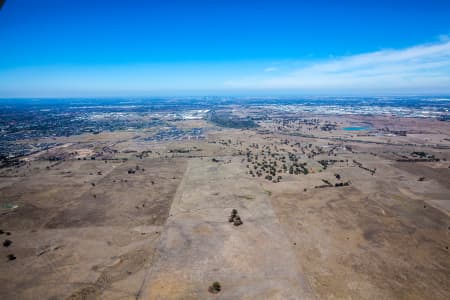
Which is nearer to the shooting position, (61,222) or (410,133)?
(61,222)

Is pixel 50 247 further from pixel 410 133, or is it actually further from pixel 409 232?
pixel 410 133

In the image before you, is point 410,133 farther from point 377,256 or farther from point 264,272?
point 264,272

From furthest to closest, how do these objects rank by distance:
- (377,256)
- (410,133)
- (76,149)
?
(410,133) < (76,149) < (377,256)

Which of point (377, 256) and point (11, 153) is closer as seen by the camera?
point (377, 256)

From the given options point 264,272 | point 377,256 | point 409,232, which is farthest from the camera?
point 409,232

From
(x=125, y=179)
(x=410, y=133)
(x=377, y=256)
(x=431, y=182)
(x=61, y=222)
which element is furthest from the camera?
(x=410, y=133)

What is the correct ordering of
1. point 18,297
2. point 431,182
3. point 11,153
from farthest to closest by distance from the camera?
point 11,153 < point 431,182 < point 18,297

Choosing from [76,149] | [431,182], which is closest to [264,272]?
[431,182]

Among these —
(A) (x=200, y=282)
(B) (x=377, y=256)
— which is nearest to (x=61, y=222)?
(A) (x=200, y=282)
